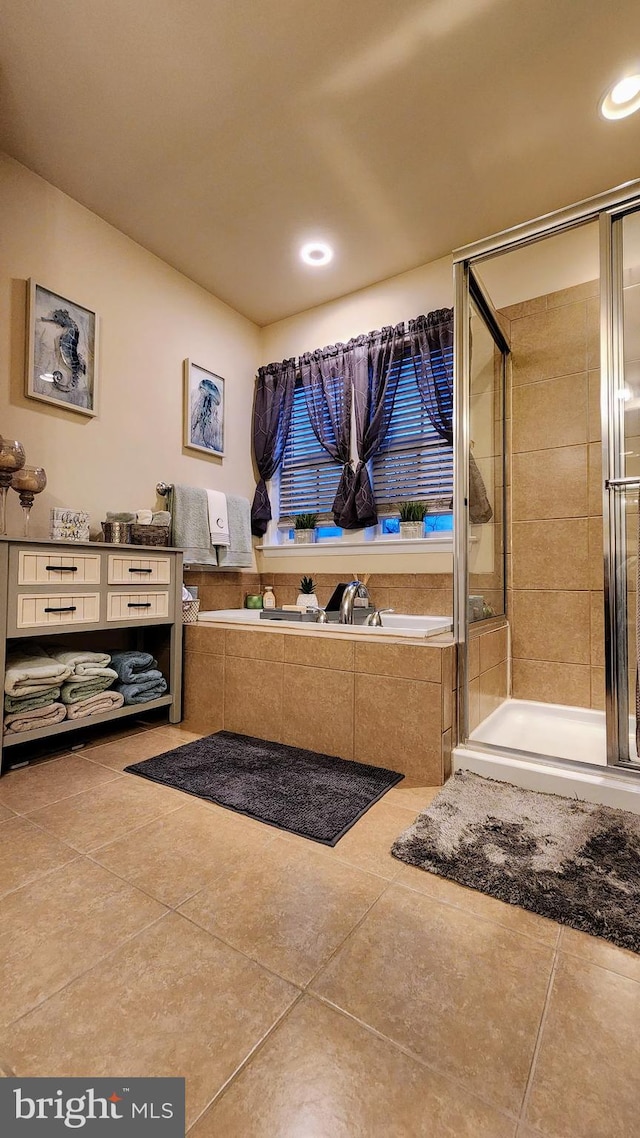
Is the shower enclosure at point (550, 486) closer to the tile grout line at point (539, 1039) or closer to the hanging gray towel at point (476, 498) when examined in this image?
the hanging gray towel at point (476, 498)

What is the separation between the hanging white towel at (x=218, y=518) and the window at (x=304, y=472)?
521mm

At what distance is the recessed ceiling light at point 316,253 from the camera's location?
2645mm

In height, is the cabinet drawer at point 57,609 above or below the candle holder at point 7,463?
below

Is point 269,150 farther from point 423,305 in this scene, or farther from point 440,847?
point 440,847

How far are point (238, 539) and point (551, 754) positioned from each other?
2008mm

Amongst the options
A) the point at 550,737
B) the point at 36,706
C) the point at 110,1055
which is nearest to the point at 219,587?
the point at 36,706

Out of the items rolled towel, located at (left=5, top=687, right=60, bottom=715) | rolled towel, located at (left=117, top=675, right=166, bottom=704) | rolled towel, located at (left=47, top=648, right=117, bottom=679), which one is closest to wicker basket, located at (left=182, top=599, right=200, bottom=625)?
rolled towel, located at (left=117, top=675, right=166, bottom=704)

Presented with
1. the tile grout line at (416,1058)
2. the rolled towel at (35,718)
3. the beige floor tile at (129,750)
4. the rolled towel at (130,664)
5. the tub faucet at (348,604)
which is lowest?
the tile grout line at (416,1058)

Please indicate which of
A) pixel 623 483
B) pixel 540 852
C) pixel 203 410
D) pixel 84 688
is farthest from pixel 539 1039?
pixel 203 410

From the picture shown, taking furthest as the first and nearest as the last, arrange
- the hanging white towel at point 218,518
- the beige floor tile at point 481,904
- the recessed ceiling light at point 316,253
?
1. the hanging white towel at point 218,518
2. the recessed ceiling light at point 316,253
3. the beige floor tile at point 481,904

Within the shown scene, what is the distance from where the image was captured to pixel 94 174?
221 centimetres

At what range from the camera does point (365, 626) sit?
206cm

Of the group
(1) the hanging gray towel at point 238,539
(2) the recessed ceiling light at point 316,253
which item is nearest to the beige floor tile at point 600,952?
(1) the hanging gray towel at point 238,539

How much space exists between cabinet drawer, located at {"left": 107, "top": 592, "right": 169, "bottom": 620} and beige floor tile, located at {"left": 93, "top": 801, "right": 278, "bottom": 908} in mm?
896
